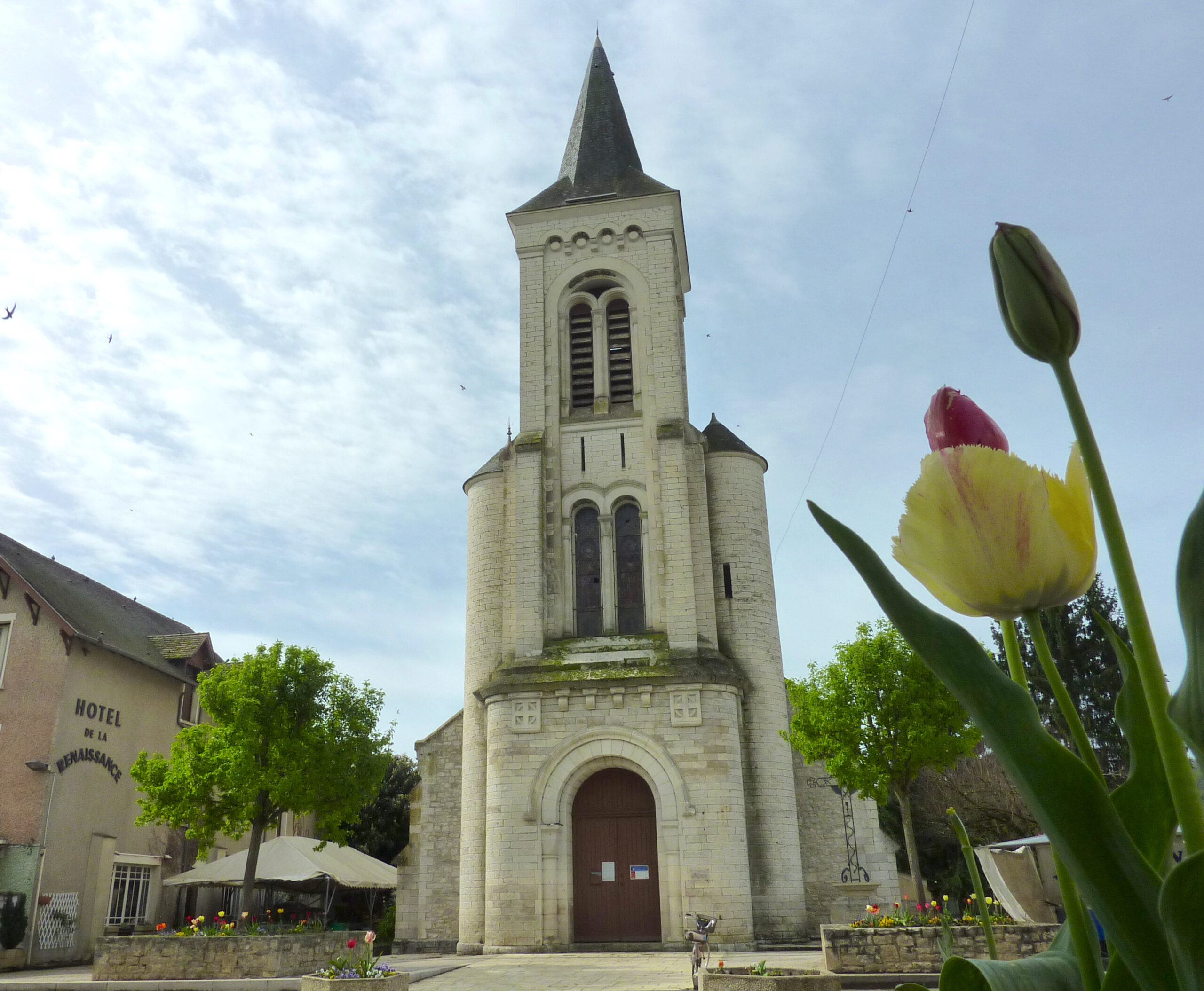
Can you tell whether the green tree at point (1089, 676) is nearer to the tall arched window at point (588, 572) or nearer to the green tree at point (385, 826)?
the tall arched window at point (588, 572)

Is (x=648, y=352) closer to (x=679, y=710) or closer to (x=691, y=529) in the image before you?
(x=691, y=529)

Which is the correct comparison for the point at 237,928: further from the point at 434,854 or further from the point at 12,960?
the point at 12,960

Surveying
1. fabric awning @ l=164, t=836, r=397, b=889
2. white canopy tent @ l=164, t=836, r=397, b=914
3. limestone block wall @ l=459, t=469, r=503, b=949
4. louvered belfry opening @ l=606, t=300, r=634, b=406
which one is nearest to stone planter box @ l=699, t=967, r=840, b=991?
limestone block wall @ l=459, t=469, r=503, b=949

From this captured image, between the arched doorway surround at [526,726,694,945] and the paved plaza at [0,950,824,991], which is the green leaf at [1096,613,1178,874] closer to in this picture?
the paved plaza at [0,950,824,991]

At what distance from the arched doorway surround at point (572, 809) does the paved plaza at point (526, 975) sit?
0.76m

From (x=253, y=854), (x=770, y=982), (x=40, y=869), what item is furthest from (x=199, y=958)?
(x=770, y=982)

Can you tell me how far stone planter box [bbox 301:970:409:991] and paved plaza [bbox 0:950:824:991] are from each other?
1.10 m

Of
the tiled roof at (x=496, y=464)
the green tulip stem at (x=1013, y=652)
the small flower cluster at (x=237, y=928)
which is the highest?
the tiled roof at (x=496, y=464)

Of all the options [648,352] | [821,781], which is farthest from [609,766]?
[648,352]

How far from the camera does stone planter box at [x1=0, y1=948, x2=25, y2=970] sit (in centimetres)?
1666

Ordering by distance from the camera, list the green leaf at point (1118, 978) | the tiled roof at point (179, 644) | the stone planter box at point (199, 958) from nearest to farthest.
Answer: the green leaf at point (1118, 978), the stone planter box at point (199, 958), the tiled roof at point (179, 644)

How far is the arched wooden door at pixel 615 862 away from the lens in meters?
17.3

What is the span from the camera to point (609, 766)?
17.9 meters

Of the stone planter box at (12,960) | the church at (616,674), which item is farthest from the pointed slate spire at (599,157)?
the stone planter box at (12,960)
